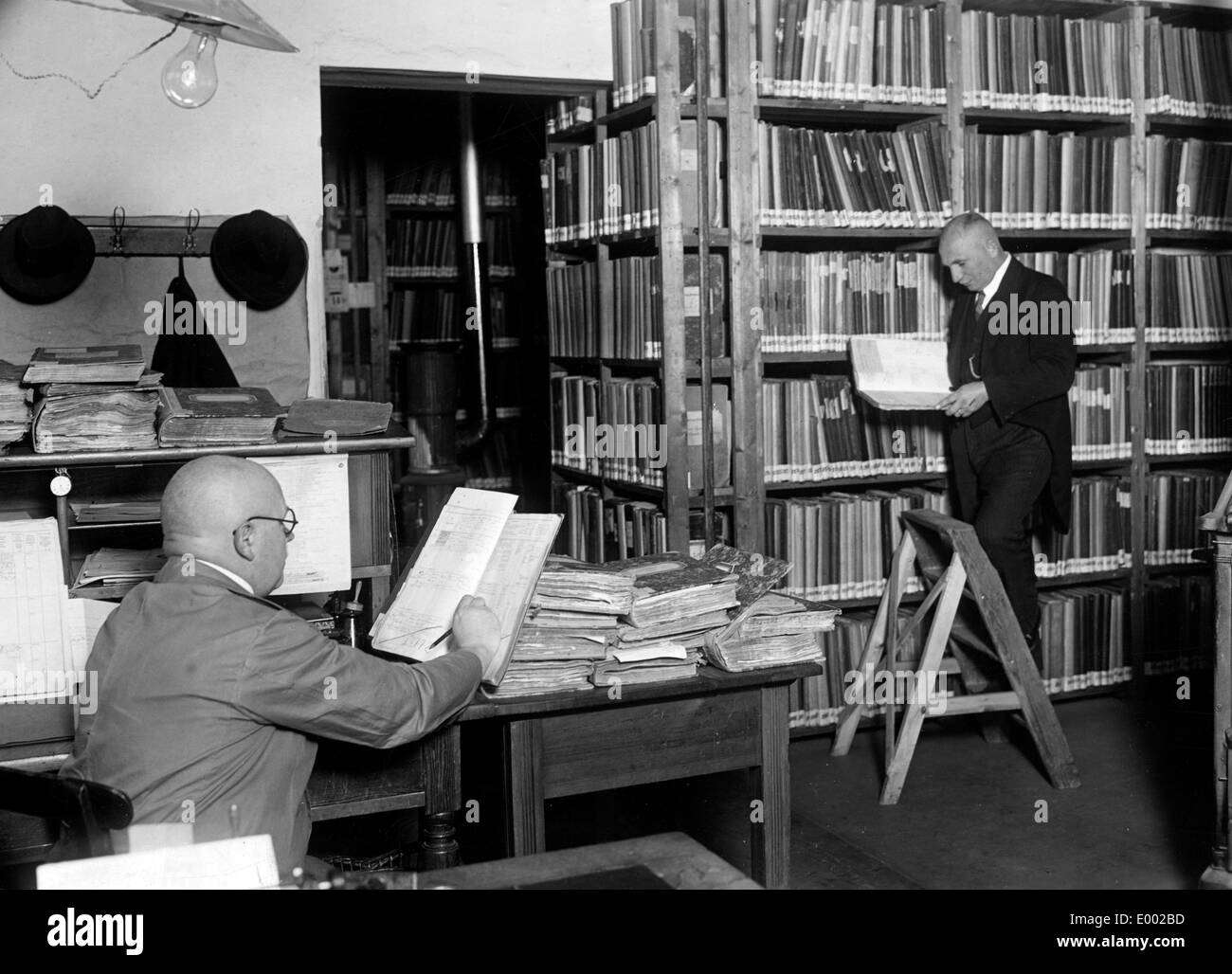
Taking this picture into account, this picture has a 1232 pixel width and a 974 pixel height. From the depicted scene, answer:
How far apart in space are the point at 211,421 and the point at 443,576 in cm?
62

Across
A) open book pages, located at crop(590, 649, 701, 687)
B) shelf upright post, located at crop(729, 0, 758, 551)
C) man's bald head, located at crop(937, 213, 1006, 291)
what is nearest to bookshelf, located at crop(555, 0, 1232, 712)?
shelf upright post, located at crop(729, 0, 758, 551)

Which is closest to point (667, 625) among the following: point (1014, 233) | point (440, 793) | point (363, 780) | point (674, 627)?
point (674, 627)

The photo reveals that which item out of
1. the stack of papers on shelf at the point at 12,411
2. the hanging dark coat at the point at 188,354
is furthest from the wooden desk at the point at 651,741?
the hanging dark coat at the point at 188,354

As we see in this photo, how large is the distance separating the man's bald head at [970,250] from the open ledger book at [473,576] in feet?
8.30

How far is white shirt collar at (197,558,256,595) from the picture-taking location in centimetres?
226

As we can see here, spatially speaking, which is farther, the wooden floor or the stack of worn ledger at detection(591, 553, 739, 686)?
the wooden floor

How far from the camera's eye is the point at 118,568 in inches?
109

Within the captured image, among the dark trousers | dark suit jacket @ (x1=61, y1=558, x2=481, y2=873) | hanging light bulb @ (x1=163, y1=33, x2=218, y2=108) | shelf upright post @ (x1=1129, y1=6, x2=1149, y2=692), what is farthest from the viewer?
shelf upright post @ (x1=1129, y1=6, x2=1149, y2=692)

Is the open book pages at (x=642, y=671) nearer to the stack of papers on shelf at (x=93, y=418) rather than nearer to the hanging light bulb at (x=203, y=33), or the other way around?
the stack of papers on shelf at (x=93, y=418)

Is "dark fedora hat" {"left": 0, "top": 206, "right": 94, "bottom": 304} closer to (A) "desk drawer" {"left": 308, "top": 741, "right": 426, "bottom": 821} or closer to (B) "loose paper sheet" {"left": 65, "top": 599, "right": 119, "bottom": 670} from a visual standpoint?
(B) "loose paper sheet" {"left": 65, "top": 599, "right": 119, "bottom": 670}

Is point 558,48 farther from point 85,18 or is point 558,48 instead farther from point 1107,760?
point 1107,760

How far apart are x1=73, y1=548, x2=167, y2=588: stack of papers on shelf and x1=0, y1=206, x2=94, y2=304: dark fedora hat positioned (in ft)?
5.57

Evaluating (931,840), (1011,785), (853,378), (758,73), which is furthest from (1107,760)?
(758,73)
